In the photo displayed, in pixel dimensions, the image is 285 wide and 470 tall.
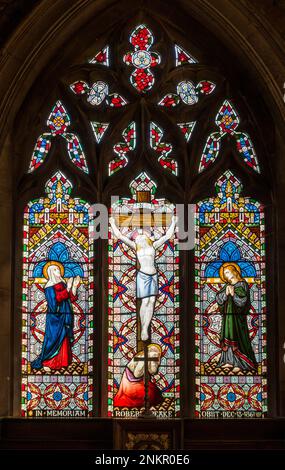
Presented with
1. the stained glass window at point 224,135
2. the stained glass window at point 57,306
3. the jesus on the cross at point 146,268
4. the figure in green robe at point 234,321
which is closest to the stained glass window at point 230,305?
the figure in green robe at point 234,321

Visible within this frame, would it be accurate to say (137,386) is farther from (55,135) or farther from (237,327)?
(55,135)

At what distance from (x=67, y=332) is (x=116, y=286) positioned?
2.31ft

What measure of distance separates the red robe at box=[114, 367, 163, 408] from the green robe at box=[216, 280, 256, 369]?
77 centimetres

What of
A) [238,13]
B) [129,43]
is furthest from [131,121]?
[238,13]

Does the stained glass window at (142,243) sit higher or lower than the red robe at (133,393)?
higher

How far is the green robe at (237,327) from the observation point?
571 inches

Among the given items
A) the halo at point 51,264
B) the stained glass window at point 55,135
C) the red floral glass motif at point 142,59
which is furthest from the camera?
the red floral glass motif at point 142,59

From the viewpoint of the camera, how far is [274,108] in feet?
46.9

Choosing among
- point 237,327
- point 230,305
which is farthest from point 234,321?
point 230,305

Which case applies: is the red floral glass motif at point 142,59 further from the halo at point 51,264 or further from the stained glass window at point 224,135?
the halo at point 51,264

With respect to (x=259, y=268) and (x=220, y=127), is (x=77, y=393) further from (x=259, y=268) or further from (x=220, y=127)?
(x=220, y=127)

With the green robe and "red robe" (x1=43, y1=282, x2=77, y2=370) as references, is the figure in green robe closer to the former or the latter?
the green robe

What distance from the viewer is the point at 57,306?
14.6 metres

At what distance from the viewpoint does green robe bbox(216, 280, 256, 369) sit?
571 inches
